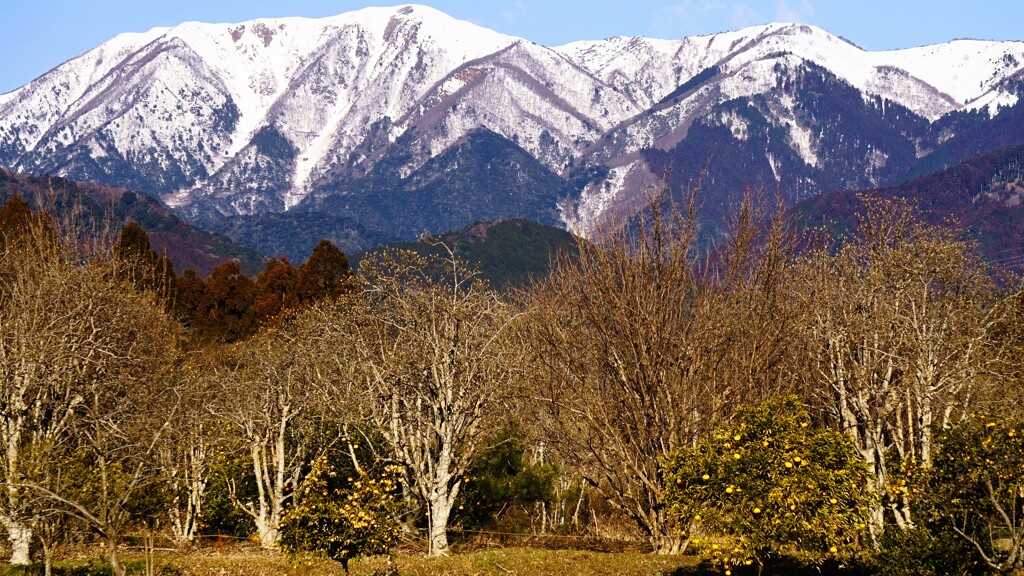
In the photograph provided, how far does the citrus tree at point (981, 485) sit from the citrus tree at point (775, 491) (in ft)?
6.57

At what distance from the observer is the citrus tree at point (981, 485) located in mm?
20672

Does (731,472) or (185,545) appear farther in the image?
(185,545)

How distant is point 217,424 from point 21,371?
13785 mm

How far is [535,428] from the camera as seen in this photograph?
144ft

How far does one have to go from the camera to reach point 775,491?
22719mm

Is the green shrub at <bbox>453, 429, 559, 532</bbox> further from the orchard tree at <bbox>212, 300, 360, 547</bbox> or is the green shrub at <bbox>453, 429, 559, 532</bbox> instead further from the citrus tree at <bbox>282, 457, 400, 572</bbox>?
the citrus tree at <bbox>282, 457, 400, 572</bbox>

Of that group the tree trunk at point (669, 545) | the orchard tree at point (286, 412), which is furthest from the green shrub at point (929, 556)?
the orchard tree at point (286, 412)

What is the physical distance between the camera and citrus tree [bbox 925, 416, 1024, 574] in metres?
20.7

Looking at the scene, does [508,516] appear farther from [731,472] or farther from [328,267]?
[328,267]

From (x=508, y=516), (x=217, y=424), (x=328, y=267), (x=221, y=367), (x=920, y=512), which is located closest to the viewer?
(x=920, y=512)

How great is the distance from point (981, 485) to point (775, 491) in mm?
4544

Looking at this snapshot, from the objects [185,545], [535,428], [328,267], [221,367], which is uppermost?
[328,267]

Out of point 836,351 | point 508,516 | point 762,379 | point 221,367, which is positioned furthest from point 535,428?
point 221,367

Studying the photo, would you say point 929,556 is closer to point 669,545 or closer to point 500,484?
point 669,545
